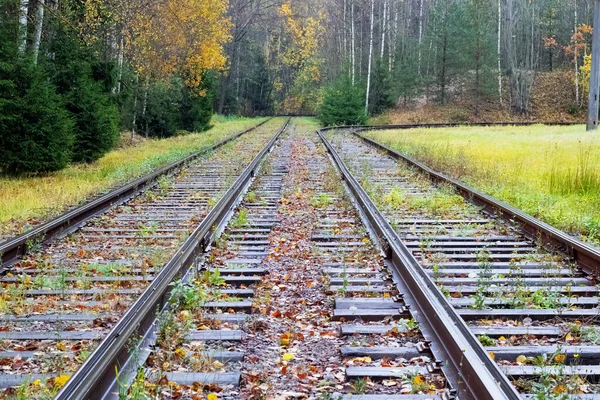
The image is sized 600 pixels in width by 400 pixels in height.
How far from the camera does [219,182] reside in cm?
1260

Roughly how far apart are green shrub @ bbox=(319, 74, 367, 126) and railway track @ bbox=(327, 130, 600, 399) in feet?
99.9

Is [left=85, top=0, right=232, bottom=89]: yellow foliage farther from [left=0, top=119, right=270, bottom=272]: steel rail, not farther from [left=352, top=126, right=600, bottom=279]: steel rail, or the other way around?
[left=352, top=126, right=600, bottom=279]: steel rail

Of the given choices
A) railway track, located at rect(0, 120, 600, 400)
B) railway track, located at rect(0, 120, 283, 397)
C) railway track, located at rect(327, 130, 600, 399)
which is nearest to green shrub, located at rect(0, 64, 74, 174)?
railway track, located at rect(0, 120, 283, 397)

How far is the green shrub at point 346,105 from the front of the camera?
132ft

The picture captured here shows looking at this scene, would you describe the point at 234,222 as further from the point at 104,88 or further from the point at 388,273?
the point at 104,88

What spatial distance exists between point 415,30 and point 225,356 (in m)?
69.9

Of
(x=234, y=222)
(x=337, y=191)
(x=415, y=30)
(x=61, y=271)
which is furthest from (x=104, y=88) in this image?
(x=415, y=30)

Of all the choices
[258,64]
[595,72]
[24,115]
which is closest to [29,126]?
[24,115]

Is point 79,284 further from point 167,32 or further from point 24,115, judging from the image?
point 167,32

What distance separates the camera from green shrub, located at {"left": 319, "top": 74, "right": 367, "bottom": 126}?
40.4m

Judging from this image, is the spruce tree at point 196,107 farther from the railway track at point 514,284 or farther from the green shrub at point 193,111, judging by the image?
the railway track at point 514,284

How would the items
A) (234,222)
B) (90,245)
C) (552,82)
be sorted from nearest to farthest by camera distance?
(90,245) → (234,222) → (552,82)

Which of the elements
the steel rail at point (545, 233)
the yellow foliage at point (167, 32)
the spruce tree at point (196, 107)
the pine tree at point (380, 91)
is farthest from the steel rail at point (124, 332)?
the pine tree at point (380, 91)

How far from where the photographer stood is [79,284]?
5.55 metres
